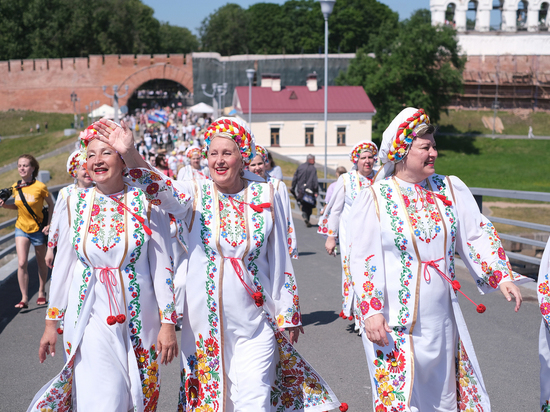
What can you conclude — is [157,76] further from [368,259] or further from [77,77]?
[368,259]

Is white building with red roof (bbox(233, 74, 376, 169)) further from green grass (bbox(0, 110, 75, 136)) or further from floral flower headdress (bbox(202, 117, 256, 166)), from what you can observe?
floral flower headdress (bbox(202, 117, 256, 166))

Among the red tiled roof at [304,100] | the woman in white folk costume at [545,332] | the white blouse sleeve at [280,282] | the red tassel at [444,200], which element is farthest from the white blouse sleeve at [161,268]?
the red tiled roof at [304,100]

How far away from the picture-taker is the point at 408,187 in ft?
14.1

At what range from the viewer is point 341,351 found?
706 centimetres

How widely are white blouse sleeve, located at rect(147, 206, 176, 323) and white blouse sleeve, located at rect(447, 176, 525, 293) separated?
5.69 feet

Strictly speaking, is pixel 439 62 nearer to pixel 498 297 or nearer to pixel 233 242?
pixel 498 297

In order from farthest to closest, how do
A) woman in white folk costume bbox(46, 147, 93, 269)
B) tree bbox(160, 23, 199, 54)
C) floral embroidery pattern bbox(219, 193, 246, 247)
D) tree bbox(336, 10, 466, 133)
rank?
tree bbox(160, 23, 199, 54) < tree bbox(336, 10, 466, 133) < woman in white folk costume bbox(46, 147, 93, 269) < floral embroidery pattern bbox(219, 193, 246, 247)

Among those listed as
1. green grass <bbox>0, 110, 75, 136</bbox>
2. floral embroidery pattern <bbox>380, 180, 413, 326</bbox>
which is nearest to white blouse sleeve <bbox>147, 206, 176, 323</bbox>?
floral embroidery pattern <bbox>380, 180, 413, 326</bbox>

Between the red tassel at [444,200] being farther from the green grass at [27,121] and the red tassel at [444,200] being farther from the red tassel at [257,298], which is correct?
the green grass at [27,121]

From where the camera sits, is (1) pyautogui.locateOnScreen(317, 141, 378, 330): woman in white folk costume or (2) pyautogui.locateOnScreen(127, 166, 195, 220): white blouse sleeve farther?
(1) pyautogui.locateOnScreen(317, 141, 378, 330): woman in white folk costume

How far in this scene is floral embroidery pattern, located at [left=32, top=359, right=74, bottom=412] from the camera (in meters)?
3.97

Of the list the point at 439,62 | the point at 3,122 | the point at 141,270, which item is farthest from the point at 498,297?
the point at 3,122

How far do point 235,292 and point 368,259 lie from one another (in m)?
0.80

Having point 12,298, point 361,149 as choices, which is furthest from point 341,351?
point 12,298
